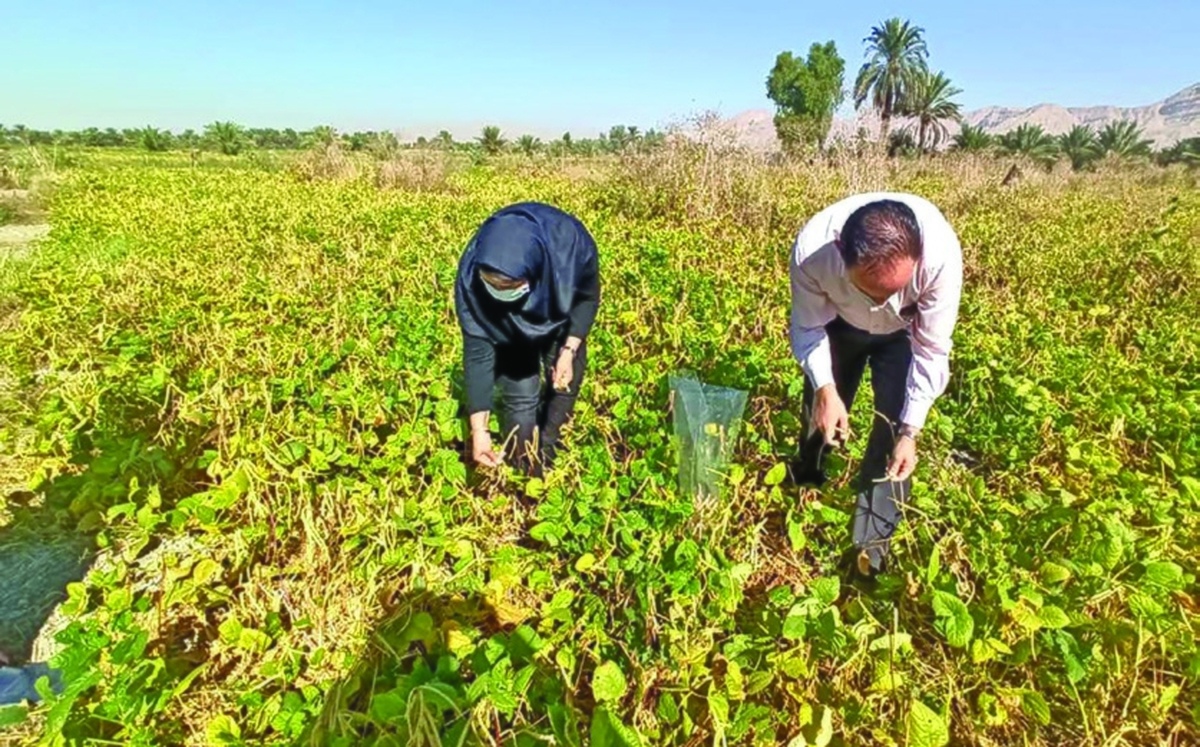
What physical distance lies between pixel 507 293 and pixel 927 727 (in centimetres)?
161

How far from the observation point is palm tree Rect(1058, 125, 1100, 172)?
2589 centimetres

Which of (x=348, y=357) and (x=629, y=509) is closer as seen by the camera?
(x=629, y=509)

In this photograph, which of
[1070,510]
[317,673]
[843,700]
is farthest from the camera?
[1070,510]

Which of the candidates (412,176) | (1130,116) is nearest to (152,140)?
(412,176)

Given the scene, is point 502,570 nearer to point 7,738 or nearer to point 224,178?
point 7,738

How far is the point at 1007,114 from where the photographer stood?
541 ft

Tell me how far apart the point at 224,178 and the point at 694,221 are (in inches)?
433

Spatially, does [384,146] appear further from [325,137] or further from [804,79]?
[804,79]

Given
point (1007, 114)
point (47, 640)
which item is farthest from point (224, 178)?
point (1007, 114)

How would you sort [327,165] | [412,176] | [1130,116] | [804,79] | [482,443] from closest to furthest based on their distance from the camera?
[482,443] → [412,176] → [327,165] → [804,79] → [1130,116]

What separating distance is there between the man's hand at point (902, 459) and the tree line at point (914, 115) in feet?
27.7

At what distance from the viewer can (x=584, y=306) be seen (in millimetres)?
2508

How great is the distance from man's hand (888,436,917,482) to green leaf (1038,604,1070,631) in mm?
579

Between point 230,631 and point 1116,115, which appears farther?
point 1116,115
